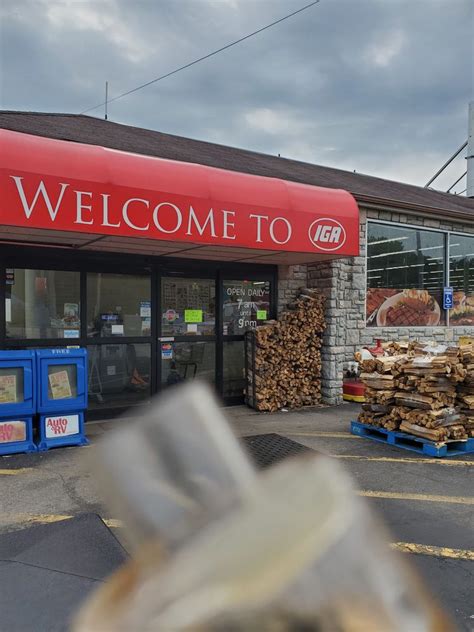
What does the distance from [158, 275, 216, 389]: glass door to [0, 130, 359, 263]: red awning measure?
0.65 meters

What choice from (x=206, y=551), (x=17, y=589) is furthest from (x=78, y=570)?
(x=206, y=551)

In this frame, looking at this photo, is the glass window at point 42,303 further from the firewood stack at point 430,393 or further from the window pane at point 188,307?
the firewood stack at point 430,393

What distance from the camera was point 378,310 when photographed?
36.1 feet

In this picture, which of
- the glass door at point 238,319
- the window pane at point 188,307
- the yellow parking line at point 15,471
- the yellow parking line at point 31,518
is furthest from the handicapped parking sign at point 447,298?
the yellow parking line at point 31,518

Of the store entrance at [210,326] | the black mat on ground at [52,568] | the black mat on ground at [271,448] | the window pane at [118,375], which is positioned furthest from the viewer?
the store entrance at [210,326]

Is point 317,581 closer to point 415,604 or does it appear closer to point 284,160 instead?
point 415,604

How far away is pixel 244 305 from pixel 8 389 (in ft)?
15.5

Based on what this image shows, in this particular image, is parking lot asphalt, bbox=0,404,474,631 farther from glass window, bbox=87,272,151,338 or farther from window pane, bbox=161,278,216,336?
window pane, bbox=161,278,216,336

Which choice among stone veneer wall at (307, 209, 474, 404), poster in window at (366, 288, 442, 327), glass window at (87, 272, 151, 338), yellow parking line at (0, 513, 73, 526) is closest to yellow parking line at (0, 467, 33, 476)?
yellow parking line at (0, 513, 73, 526)

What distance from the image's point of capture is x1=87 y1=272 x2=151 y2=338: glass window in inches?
327

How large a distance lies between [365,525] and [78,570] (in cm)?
345

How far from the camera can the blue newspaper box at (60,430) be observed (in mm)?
6770

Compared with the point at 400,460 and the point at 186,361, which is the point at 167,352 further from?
the point at 400,460

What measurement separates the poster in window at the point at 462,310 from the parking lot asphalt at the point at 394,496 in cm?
604
